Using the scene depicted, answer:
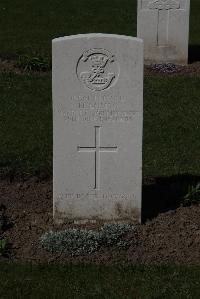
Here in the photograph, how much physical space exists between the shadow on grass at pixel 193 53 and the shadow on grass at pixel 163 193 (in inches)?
264

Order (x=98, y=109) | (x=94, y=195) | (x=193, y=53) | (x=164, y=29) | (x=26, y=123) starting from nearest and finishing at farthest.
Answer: (x=98, y=109)
(x=94, y=195)
(x=26, y=123)
(x=164, y=29)
(x=193, y=53)

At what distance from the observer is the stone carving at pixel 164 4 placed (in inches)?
567

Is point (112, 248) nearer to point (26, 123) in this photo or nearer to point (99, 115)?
point (99, 115)

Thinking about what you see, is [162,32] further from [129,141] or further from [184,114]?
[129,141]

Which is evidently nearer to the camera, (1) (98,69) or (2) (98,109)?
(1) (98,69)

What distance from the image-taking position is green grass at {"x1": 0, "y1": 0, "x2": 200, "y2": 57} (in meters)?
17.1

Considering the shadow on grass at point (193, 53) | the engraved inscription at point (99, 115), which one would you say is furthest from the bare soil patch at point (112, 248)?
the shadow on grass at point (193, 53)

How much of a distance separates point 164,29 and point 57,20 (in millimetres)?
5436

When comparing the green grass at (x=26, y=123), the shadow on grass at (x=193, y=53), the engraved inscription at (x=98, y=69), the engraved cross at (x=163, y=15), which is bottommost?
the green grass at (x=26, y=123)

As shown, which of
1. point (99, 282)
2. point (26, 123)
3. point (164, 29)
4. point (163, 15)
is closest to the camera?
point (99, 282)

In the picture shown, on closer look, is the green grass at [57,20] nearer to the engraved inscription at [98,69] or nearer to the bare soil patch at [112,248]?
the bare soil patch at [112,248]

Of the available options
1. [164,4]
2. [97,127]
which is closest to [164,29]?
[164,4]

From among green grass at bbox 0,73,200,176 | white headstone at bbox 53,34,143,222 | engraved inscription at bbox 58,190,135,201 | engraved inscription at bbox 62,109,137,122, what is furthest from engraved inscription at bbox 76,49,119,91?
green grass at bbox 0,73,200,176

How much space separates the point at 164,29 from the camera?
14703 mm
